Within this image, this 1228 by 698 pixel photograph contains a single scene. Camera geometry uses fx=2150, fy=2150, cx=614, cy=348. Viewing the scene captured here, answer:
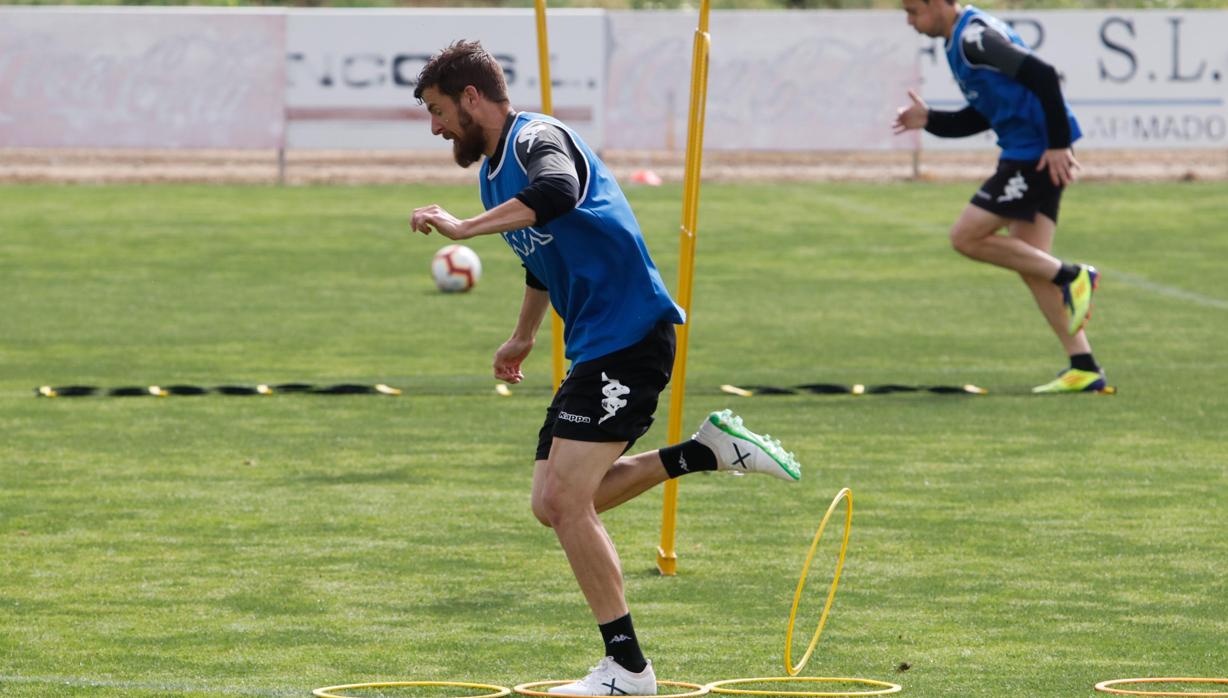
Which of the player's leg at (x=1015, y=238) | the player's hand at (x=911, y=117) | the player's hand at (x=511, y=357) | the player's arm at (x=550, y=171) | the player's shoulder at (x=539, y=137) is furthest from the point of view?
the player's leg at (x=1015, y=238)

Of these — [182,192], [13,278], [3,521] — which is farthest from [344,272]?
[3,521]

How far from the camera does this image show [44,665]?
6.50 meters

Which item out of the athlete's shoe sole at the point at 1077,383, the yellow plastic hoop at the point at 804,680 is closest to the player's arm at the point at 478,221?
the yellow plastic hoop at the point at 804,680

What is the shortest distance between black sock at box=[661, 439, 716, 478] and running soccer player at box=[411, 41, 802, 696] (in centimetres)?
42

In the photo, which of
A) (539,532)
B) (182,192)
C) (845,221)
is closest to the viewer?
(539,532)

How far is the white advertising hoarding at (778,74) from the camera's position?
29172mm

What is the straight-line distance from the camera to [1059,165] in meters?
12.2

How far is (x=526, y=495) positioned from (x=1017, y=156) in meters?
4.36

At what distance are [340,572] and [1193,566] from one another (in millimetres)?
3144

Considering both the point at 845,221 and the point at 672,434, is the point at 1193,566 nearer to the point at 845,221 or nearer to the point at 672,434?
the point at 672,434

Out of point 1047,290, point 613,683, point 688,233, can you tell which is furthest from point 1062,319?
point 613,683

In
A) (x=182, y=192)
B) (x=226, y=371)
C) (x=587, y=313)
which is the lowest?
(x=182, y=192)

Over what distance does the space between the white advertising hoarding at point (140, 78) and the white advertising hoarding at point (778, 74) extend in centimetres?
476

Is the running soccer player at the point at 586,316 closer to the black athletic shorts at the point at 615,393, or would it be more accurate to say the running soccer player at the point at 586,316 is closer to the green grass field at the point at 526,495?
the black athletic shorts at the point at 615,393
